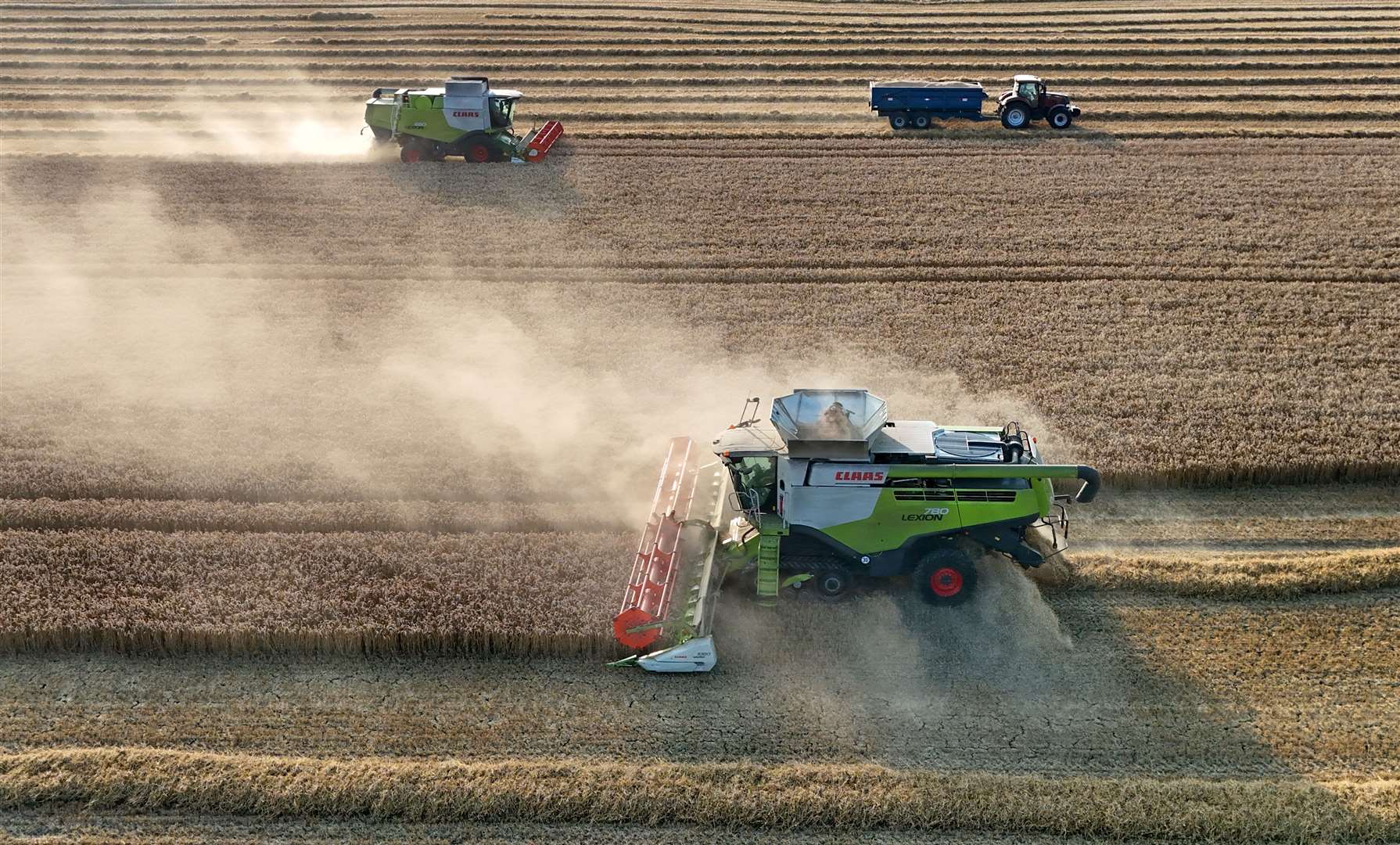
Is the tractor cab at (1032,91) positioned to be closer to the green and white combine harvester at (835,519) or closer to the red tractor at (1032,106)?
the red tractor at (1032,106)

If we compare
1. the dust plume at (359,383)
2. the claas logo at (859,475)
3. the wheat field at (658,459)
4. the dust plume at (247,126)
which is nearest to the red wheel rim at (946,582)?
the wheat field at (658,459)

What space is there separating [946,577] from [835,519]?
1454mm

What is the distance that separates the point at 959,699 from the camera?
40.9 feet

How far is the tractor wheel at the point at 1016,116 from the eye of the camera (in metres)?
33.8

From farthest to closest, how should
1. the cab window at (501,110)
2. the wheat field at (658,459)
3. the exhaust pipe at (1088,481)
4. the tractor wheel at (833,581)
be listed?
the cab window at (501,110), the tractor wheel at (833,581), the exhaust pipe at (1088,481), the wheat field at (658,459)

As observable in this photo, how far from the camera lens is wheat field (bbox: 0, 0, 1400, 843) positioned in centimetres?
1146

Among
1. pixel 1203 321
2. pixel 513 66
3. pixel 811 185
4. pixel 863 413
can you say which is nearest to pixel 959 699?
pixel 863 413

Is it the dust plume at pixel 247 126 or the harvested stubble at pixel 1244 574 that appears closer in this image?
the harvested stubble at pixel 1244 574

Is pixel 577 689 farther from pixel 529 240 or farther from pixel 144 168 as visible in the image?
pixel 144 168

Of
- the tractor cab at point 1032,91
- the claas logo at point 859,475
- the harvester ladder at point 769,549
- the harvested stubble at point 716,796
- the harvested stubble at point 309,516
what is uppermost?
the tractor cab at point 1032,91

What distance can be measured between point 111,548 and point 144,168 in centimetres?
1967

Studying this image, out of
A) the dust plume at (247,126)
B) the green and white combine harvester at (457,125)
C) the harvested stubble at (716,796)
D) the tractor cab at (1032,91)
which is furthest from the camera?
the tractor cab at (1032,91)

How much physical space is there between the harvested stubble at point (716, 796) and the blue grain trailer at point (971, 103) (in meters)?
25.8

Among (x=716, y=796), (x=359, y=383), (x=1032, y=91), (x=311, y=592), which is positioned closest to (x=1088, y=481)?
(x=716, y=796)
